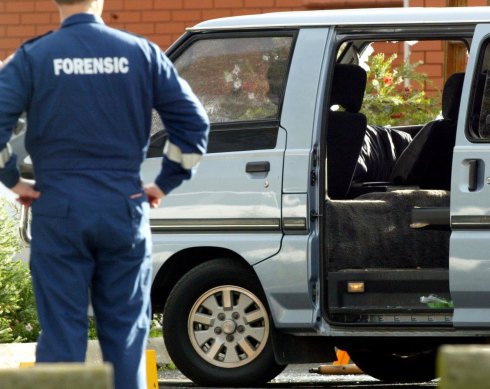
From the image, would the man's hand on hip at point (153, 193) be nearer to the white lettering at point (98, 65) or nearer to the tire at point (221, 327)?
the white lettering at point (98, 65)

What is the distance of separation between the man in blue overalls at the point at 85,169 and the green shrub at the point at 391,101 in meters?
6.89

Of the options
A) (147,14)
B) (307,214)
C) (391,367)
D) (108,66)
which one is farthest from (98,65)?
(147,14)

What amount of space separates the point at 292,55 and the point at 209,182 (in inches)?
29.6

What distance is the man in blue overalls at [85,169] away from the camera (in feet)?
16.7

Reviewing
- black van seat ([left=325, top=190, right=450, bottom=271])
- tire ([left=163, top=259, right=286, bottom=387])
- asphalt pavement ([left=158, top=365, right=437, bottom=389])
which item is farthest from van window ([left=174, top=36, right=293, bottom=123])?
asphalt pavement ([left=158, top=365, right=437, bottom=389])

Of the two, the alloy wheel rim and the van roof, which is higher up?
the van roof

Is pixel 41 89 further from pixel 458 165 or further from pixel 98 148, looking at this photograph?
pixel 458 165

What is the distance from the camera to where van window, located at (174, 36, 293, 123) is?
834 cm

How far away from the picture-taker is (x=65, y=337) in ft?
16.9

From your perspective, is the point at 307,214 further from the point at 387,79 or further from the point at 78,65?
the point at 387,79

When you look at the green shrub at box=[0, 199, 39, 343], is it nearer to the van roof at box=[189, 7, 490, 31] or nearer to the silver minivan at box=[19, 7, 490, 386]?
the silver minivan at box=[19, 7, 490, 386]

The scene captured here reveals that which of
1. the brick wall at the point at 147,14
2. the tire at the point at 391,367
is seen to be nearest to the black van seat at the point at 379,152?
the tire at the point at 391,367

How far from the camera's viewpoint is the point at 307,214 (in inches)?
318

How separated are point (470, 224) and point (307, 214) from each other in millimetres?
789
